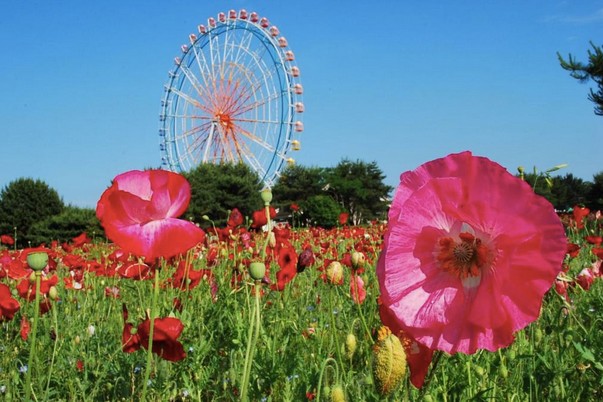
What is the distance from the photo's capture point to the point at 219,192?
21438 mm

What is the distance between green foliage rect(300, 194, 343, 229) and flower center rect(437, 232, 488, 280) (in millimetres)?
20433

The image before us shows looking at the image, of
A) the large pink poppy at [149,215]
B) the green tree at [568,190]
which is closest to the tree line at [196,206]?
the green tree at [568,190]

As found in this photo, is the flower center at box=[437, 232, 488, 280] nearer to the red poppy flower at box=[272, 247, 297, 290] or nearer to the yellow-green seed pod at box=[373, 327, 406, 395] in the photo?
the yellow-green seed pod at box=[373, 327, 406, 395]

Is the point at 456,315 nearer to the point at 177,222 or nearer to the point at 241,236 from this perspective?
the point at 177,222

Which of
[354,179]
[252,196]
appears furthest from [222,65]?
[354,179]

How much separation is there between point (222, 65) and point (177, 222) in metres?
25.6

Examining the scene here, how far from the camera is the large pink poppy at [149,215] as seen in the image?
79cm

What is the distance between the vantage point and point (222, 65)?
25.6m

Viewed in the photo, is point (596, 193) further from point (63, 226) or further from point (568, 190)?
point (63, 226)

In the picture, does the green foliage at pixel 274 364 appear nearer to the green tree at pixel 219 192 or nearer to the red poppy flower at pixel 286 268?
the red poppy flower at pixel 286 268

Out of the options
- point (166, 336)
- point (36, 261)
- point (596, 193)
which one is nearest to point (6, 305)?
point (166, 336)

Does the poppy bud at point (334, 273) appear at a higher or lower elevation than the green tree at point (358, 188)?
lower

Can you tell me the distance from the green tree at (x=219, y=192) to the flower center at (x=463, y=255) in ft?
65.6

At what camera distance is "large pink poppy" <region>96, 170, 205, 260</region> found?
792mm
